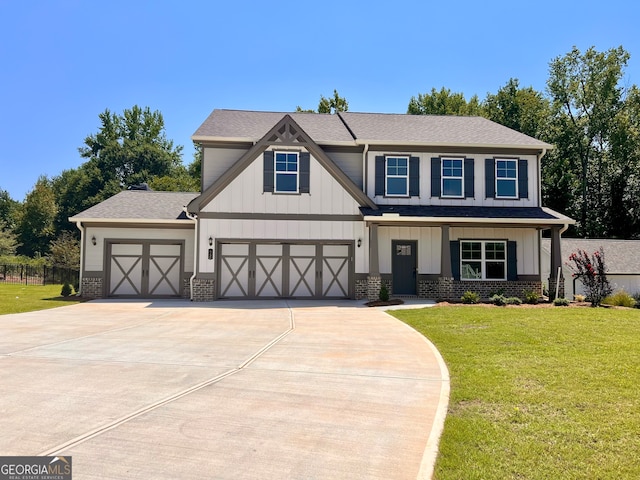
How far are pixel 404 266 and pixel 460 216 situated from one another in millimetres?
3132

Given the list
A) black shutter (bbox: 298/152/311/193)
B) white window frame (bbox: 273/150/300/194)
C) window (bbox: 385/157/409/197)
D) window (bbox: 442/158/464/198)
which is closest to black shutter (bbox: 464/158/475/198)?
window (bbox: 442/158/464/198)

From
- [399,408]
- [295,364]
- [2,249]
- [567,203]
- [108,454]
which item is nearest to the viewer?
[108,454]

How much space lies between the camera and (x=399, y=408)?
556cm

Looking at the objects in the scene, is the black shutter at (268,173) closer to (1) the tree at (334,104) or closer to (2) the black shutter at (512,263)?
(2) the black shutter at (512,263)

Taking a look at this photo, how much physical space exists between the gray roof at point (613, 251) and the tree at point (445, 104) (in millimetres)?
19723

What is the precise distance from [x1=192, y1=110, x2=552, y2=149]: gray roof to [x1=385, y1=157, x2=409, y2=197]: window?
826mm

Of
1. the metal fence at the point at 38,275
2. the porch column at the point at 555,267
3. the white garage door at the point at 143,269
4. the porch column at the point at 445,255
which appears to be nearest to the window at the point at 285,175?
the white garage door at the point at 143,269

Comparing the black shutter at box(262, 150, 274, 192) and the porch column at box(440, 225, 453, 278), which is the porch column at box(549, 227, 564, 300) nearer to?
the porch column at box(440, 225, 453, 278)

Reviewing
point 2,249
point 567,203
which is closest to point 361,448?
point 567,203

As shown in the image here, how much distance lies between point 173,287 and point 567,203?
31.0m

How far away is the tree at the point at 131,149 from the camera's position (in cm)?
5262

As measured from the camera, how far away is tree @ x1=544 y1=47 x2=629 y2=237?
34.3 m

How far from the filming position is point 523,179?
2014 cm

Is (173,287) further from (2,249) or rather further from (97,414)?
(2,249)
